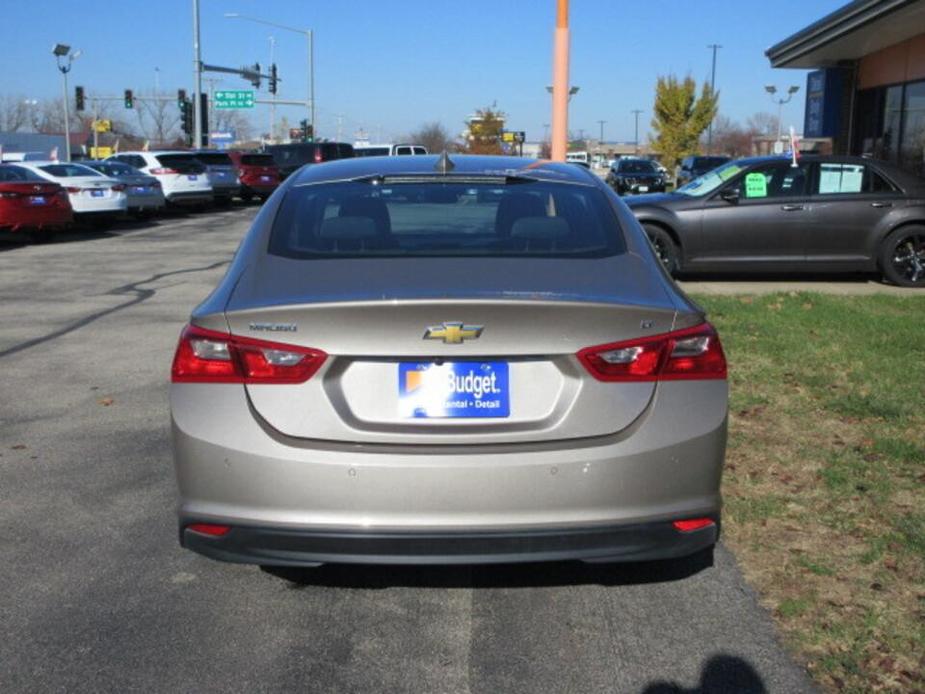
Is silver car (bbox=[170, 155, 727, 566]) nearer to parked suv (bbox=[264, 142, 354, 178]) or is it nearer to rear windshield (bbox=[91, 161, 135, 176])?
rear windshield (bbox=[91, 161, 135, 176])

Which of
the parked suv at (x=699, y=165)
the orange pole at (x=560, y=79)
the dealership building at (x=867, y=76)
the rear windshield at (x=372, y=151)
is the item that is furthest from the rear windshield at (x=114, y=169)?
the parked suv at (x=699, y=165)

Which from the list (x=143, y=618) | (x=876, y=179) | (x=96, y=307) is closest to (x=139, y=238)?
Answer: (x=96, y=307)

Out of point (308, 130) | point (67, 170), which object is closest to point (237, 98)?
point (308, 130)

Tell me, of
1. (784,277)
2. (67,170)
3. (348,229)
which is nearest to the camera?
(348,229)

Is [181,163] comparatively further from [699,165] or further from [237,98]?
[237,98]

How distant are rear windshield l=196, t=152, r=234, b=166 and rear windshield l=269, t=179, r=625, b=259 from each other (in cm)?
2705

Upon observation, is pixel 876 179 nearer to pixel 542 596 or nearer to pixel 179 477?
pixel 542 596

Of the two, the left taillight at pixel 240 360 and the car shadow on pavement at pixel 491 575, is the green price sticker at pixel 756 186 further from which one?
the left taillight at pixel 240 360

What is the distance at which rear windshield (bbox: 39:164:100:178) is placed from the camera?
2209 cm

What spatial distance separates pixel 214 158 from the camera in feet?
101

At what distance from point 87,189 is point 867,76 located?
16936 mm

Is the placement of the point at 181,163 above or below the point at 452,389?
above

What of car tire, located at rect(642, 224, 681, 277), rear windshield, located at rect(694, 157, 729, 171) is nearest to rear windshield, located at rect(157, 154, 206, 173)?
rear windshield, located at rect(694, 157, 729, 171)

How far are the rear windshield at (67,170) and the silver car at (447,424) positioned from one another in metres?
20.5
